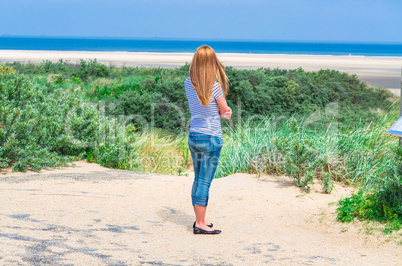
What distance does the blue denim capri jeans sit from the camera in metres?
3.95

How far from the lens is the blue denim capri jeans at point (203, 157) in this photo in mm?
3953

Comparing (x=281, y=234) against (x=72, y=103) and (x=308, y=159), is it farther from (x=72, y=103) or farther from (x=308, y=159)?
(x=72, y=103)

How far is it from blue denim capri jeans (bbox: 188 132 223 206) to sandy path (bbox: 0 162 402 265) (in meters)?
0.44

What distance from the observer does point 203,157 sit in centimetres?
403

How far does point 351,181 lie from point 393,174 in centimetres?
167

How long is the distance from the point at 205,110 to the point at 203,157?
1.44 feet

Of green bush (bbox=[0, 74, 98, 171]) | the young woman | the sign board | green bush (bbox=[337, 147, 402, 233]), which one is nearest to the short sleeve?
the young woman

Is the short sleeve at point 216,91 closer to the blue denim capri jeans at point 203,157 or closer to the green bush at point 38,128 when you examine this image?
the blue denim capri jeans at point 203,157

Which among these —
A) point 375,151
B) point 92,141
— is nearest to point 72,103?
point 92,141

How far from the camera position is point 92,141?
738 centimetres

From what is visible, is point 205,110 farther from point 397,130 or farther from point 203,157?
point 397,130

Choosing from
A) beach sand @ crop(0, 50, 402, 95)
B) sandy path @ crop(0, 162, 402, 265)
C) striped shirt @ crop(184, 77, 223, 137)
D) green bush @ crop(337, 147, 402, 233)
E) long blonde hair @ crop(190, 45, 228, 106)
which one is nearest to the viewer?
sandy path @ crop(0, 162, 402, 265)

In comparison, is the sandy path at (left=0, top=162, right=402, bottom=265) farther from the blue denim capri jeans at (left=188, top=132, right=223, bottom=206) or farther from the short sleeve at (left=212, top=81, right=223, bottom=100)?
the short sleeve at (left=212, top=81, right=223, bottom=100)

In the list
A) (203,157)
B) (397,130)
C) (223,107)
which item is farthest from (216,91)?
(397,130)
